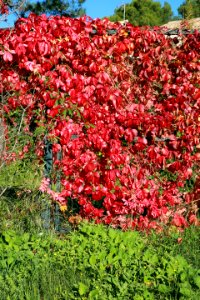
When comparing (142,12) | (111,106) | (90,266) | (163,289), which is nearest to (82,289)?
(90,266)

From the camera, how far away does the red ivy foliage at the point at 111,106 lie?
471 centimetres

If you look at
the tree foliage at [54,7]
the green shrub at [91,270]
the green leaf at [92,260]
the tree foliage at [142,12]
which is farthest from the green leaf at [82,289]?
the tree foliage at [142,12]

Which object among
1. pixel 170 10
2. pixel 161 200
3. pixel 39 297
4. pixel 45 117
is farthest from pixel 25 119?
pixel 170 10

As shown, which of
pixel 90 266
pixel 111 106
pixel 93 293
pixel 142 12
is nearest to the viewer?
pixel 93 293

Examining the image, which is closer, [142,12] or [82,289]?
[82,289]

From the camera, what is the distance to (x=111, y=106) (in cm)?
491

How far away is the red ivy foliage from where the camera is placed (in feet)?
15.4

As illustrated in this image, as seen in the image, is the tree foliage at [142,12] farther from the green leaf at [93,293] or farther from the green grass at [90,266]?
the green leaf at [93,293]

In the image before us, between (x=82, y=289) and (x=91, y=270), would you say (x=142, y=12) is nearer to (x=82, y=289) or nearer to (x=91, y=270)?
(x=91, y=270)

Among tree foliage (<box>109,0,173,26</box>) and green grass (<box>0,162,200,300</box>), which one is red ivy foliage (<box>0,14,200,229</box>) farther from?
tree foliage (<box>109,0,173,26</box>)

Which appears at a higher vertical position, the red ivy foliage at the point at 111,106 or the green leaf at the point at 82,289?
the red ivy foliage at the point at 111,106

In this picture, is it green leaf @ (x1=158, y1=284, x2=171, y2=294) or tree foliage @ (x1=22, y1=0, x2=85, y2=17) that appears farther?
tree foliage @ (x1=22, y1=0, x2=85, y2=17)

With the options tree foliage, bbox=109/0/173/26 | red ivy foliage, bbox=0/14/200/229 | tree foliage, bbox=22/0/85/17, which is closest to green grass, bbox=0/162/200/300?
red ivy foliage, bbox=0/14/200/229

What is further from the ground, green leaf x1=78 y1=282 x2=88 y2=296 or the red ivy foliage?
the red ivy foliage
